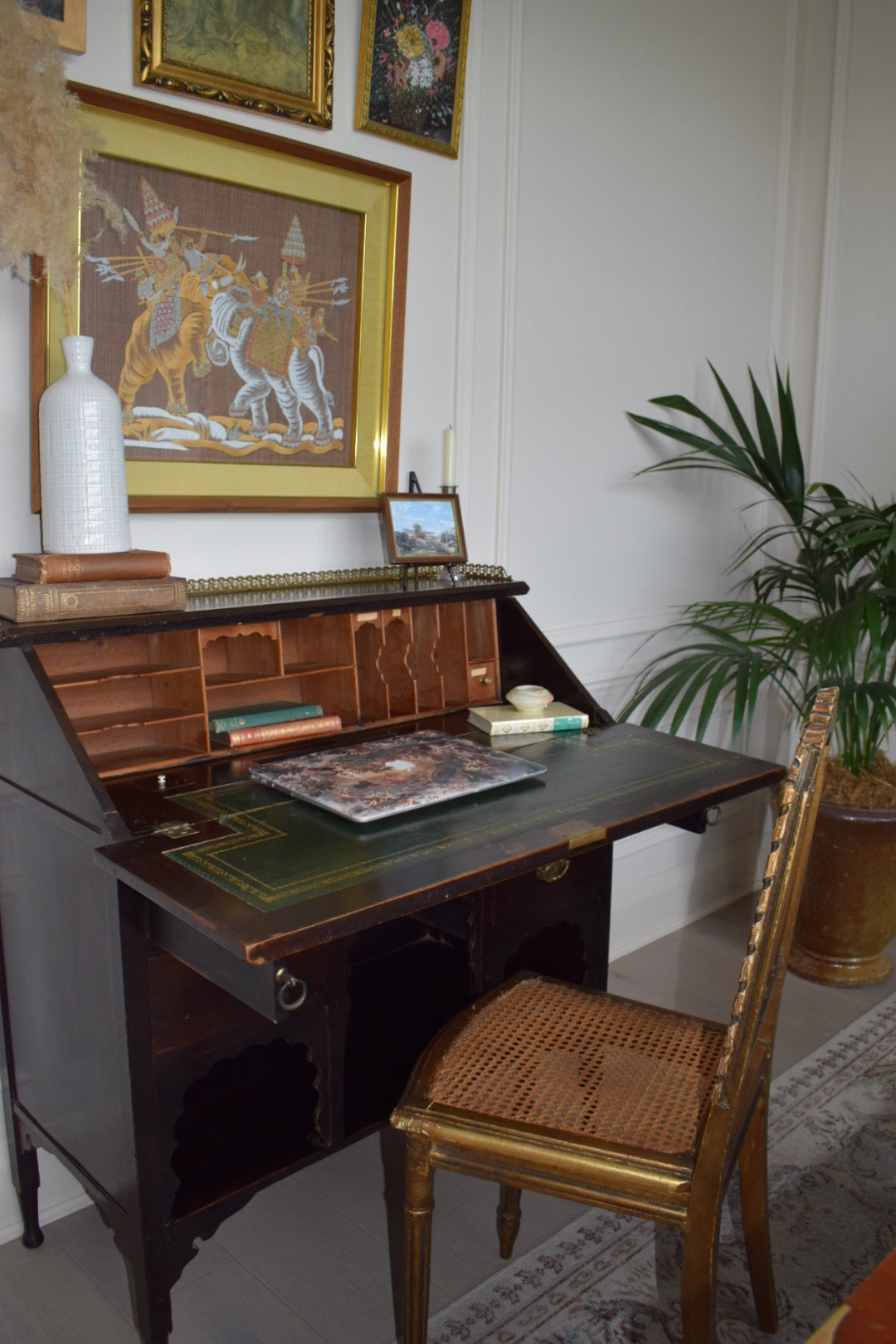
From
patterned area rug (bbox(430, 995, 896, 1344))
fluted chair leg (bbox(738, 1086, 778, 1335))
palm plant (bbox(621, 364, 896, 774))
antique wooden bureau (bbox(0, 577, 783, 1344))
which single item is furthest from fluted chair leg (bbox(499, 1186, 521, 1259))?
palm plant (bbox(621, 364, 896, 774))

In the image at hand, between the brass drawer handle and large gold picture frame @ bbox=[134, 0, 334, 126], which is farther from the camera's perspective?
the brass drawer handle

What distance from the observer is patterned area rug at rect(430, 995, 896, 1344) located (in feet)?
5.97

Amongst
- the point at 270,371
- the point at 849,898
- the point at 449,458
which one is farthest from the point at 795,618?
the point at 270,371

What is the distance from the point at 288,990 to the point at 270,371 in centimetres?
129

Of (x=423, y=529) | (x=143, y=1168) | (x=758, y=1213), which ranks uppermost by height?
(x=423, y=529)

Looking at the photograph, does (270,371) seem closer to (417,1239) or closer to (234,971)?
(234,971)

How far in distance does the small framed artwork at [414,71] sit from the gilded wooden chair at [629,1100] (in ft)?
5.09

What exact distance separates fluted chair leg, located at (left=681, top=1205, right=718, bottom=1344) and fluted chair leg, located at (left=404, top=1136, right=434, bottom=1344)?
358 millimetres

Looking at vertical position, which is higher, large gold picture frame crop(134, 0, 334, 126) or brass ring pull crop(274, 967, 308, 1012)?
large gold picture frame crop(134, 0, 334, 126)

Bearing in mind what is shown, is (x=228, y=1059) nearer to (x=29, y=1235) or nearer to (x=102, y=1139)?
(x=102, y=1139)

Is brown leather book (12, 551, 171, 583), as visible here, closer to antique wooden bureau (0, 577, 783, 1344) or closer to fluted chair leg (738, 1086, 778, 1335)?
antique wooden bureau (0, 577, 783, 1344)

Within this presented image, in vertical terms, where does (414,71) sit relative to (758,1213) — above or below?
above

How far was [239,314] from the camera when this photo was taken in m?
2.04

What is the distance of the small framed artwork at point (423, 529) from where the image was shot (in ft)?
7.15
